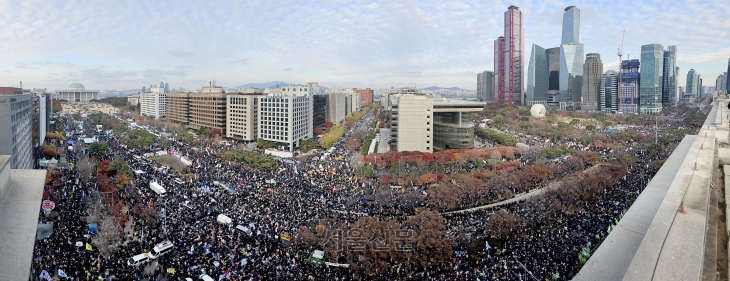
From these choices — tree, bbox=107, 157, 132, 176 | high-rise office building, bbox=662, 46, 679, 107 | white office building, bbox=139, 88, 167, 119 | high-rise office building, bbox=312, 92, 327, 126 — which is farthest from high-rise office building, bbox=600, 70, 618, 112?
tree, bbox=107, 157, 132, 176

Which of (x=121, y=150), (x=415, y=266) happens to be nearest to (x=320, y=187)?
(x=415, y=266)

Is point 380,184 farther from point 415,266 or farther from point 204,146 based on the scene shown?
point 204,146

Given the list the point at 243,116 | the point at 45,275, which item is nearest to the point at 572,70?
the point at 243,116

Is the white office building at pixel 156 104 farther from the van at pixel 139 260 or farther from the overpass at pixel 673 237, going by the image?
the overpass at pixel 673 237

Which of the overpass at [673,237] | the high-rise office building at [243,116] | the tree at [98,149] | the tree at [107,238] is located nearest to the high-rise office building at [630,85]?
the high-rise office building at [243,116]

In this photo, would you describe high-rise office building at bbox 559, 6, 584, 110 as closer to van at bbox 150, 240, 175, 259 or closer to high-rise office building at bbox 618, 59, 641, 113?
high-rise office building at bbox 618, 59, 641, 113
